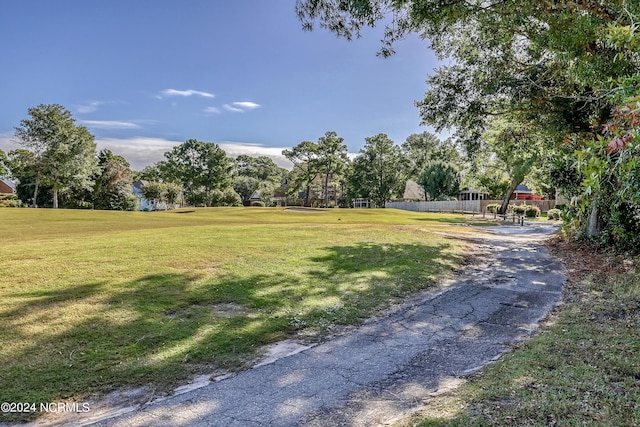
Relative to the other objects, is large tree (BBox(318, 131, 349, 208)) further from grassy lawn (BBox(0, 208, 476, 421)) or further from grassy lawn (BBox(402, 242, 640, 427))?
grassy lawn (BBox(402, 242, 640, 427))

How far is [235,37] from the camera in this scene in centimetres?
1258

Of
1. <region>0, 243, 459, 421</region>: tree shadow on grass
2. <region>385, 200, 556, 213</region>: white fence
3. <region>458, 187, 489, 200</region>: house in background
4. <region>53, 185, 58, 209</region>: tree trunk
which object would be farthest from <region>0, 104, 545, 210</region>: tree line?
<region>0, 243, 459, 421</region>: tree shadow on grass

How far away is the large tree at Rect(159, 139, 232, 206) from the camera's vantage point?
173ft

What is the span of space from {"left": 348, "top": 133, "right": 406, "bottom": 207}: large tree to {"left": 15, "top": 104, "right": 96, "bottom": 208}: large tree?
34102mm

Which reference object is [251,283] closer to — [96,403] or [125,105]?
[96,403]

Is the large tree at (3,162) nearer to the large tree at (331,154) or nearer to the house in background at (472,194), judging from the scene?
the large tree at (331,154)

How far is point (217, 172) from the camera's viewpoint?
53.0 m

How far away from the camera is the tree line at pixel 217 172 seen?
34.4 m

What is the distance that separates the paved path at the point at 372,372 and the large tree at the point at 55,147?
38.4 m

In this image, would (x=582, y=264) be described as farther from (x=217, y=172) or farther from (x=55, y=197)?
(x=217, y=172)

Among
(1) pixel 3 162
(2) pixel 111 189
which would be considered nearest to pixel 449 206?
(2) pixel 111 189

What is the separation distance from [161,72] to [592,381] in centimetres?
1671

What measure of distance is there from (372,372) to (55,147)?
40827mm

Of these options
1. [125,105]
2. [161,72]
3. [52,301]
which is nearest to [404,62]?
[161,72]
